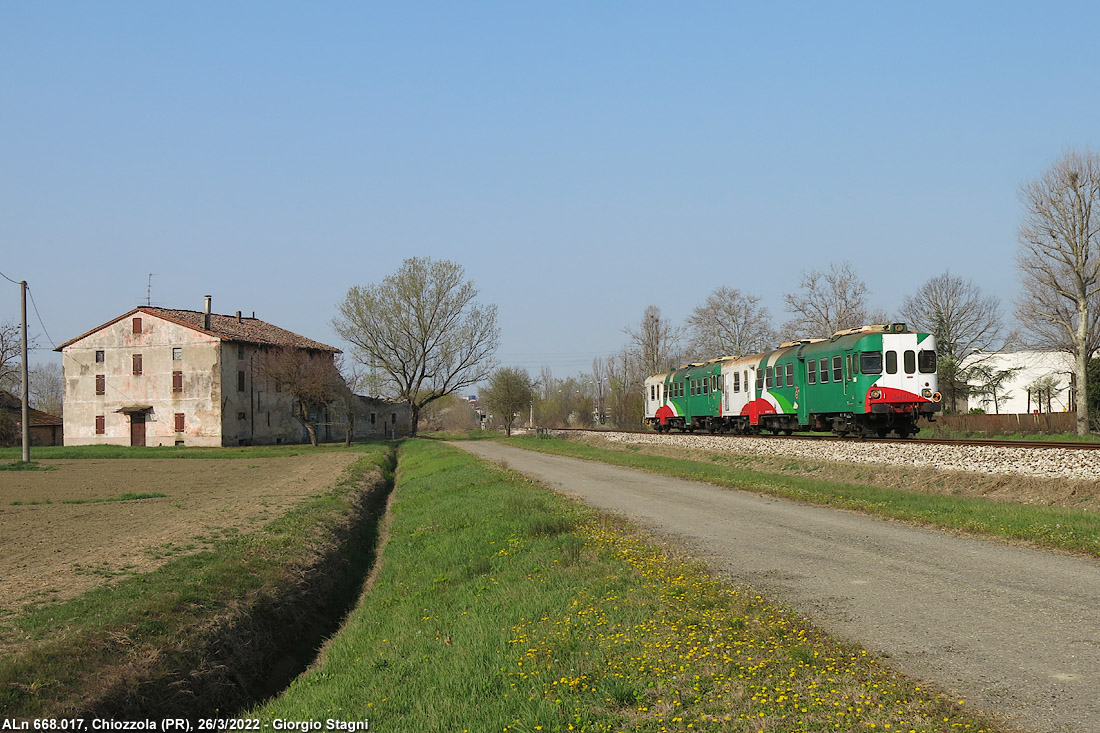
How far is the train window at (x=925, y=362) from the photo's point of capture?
2830 cm

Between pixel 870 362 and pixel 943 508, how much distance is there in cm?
1224

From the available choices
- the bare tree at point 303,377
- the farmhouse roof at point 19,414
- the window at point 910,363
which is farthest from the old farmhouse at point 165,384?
the window at point 910,363

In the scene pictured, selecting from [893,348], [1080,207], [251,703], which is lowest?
[251,703]

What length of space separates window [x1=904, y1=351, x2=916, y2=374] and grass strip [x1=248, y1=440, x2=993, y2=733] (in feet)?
57.1

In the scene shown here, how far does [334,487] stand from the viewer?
2827 cm

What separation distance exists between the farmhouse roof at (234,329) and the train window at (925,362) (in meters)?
46.9

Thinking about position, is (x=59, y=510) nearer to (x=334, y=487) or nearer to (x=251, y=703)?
(x=334, y=487)

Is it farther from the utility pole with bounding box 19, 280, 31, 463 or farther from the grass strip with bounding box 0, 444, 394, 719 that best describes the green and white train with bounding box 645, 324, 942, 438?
the utility pole with bounding box 19, 280, 31, 463

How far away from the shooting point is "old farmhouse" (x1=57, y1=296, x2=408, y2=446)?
5988cm

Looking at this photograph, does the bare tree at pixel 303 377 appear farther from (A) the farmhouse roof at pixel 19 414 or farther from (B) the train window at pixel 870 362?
(B) the train window at pixel 870 362

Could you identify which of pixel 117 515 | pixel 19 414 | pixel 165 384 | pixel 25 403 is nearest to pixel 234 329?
pixel 165 384

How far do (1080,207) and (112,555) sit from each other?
46.8 m

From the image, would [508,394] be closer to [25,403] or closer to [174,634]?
[25,403]

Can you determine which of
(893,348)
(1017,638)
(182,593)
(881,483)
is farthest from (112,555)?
(893,348)
